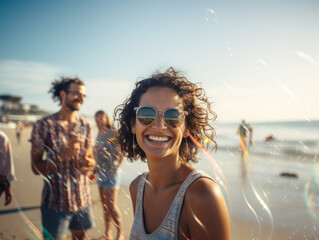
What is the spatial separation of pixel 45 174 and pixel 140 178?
151 centimetres

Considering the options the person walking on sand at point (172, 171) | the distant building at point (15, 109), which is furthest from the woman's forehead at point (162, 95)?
the distant building at point (15, 109)

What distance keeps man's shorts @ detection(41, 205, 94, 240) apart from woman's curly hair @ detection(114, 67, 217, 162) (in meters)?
1.30

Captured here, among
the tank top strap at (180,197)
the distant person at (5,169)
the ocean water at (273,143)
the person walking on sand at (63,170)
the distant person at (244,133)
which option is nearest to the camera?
the tank top strap at (180,197)

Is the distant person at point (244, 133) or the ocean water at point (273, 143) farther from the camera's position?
the ocean water at point (273, 143)

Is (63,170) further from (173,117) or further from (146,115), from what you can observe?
(173,117)

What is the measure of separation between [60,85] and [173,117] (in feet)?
8.15

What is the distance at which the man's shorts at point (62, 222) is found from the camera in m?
2.48

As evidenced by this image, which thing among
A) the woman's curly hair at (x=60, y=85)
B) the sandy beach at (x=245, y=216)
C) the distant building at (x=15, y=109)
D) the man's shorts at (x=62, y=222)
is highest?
the distant building at (x=15, y=109)

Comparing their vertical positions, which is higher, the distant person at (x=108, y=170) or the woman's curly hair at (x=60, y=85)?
the woman's curly hair at (x=60, y=85)

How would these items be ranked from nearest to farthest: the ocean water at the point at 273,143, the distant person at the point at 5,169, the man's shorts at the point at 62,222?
the man's shorts at the point at 62,222
the distant person at the point at 5,169
the ocean water at the point at 273,143

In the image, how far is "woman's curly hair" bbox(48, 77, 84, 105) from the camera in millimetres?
3158

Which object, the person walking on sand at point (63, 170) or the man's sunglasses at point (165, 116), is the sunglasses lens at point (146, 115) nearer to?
the man's sunglasses at point (165, 116)

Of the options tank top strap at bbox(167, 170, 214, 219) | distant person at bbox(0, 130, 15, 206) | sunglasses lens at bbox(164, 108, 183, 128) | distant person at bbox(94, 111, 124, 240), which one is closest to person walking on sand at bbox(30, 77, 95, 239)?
distant person at bbox(94, 111, 124, 240)

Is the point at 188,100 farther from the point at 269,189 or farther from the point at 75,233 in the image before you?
the point at 269,189
